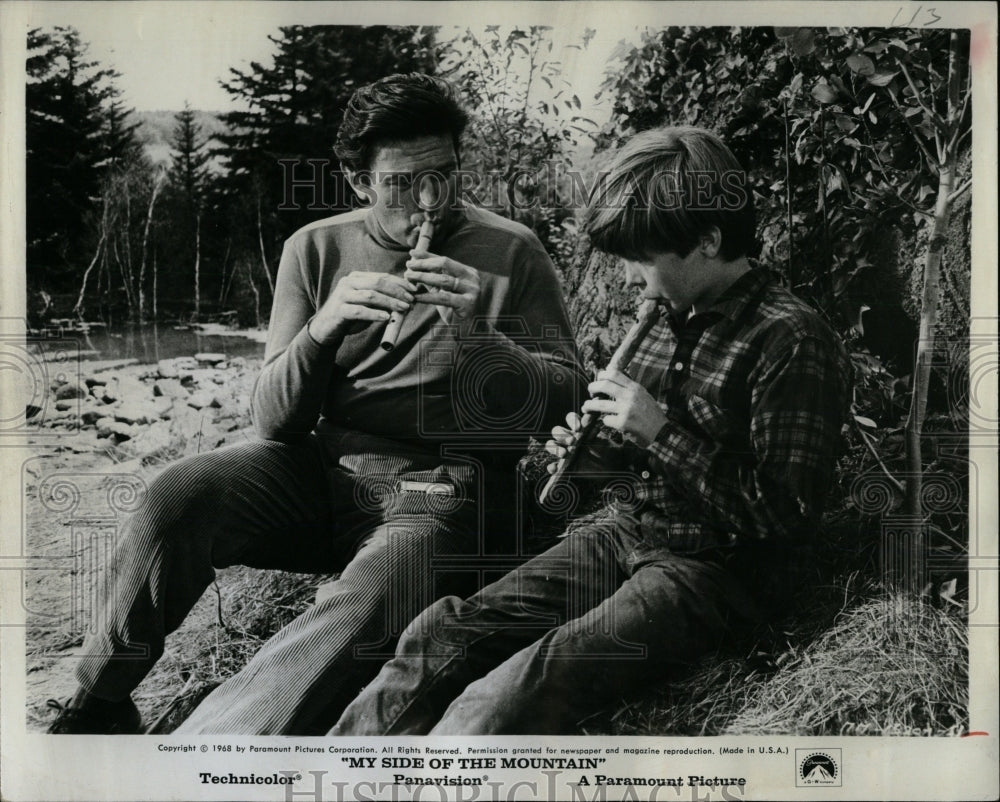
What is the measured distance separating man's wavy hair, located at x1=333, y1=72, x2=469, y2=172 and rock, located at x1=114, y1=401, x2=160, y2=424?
0.99 meters

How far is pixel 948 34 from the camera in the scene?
3.19 metres

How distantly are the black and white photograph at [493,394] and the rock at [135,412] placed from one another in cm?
1

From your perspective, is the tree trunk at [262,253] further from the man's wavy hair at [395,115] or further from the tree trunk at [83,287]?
the tree trunk at [83,287]

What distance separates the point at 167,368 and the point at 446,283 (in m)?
0.94

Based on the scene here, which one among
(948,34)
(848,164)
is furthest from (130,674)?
(948,34)

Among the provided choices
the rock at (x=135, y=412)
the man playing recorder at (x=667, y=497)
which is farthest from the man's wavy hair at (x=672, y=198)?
the rock at (x=135, y=412)

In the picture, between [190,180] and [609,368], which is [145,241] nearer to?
[190,180]

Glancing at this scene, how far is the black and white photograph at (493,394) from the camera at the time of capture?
3029 millimetres

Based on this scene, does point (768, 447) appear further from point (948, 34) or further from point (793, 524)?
point (948, 34)

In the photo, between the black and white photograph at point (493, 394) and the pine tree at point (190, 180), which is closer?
the black and white photograph at point (493, 394)

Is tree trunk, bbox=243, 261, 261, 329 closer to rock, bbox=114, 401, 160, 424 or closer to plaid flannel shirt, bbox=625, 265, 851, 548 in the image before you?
rock, bbox=114, 401, 160, 424

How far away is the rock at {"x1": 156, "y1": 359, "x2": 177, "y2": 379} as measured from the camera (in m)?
3.17

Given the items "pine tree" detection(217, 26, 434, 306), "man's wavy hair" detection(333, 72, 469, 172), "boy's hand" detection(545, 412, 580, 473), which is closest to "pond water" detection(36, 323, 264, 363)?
"pine tree" detection(217, 26, 434, 306)

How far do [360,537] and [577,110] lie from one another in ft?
4.89
